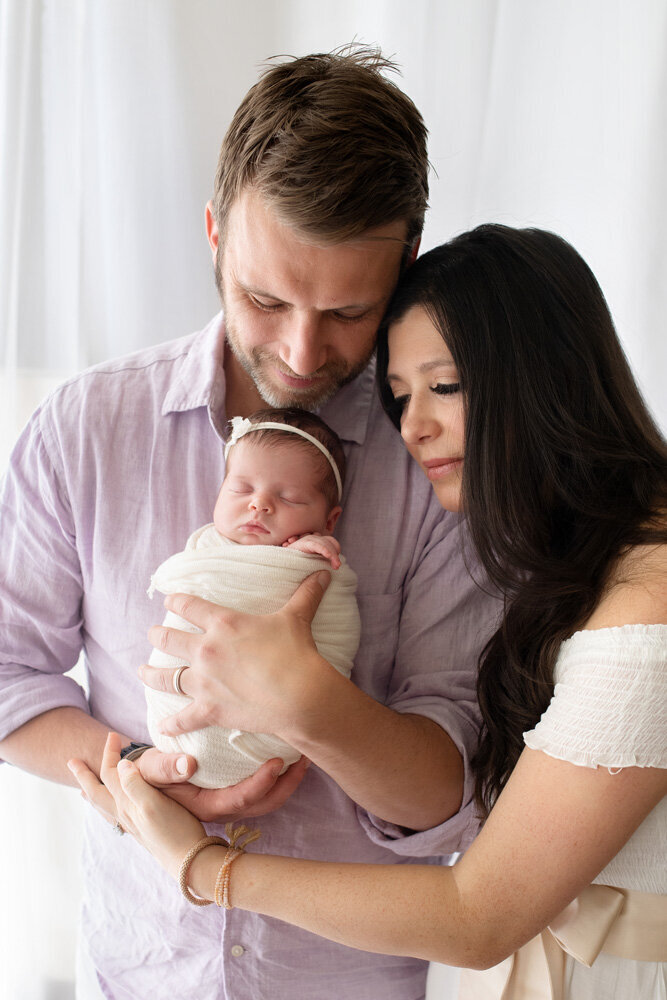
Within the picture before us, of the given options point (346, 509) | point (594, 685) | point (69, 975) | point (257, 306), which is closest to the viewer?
point (594, 685)

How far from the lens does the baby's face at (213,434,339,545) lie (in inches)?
53.4

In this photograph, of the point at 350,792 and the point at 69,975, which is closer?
the point at 350,792

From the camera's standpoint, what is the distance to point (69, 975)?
2105 millimetres

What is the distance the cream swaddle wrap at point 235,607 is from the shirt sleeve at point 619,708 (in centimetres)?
40

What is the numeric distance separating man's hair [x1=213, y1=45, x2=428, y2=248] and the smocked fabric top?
2.41ft

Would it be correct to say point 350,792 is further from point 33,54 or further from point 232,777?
point 33,54

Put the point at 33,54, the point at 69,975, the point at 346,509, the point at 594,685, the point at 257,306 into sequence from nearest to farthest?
1. the point at 594,685
2. the point at 257,306
3. the point at 346,509
4. the point at 33,54
5. the point at 69,975

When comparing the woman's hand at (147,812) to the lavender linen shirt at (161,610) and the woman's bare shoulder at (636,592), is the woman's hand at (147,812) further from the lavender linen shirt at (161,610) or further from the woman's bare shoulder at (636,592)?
the woman's bare shoulder at (636,592)

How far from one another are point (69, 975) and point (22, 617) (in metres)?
1.19

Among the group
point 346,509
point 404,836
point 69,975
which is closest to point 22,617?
point 346,509

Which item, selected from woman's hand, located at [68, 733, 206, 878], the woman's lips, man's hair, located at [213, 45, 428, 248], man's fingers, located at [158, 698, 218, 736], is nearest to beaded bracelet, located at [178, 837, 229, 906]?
woman's hand, located at [68, 733, 206, 878]

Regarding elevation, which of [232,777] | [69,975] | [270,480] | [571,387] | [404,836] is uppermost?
[571,387]

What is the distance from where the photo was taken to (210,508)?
1.49 meters

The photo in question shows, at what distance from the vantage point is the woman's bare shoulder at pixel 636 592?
3.59ft
